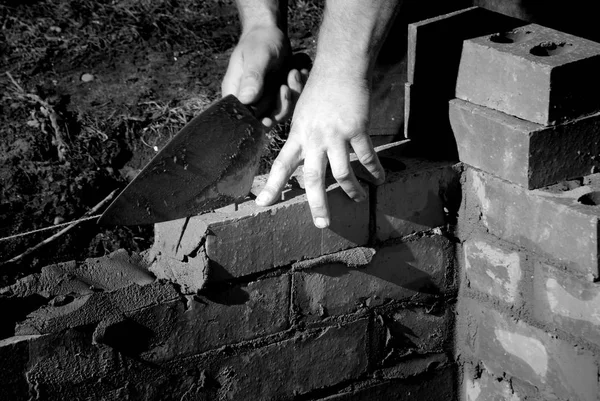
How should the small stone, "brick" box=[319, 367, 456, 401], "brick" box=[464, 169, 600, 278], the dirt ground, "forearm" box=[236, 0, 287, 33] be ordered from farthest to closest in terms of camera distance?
the small stone < the dirt ground < "forearm" box=[236, 0, 287, 33] < "brick" box=[319, 367, 456, 401] < "brick" box=[464, 169, 600, 278]

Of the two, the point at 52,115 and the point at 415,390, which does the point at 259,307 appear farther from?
the point at 52,115

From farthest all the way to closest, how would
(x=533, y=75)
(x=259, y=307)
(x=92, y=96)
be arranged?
(x=92, y=96) → (x=259, y=307) → (x=533, y=75)

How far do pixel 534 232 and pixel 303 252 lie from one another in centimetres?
68

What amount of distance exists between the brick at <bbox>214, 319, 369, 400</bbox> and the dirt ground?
35.1 inches

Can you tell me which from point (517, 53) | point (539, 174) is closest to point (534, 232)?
point (539, 174)

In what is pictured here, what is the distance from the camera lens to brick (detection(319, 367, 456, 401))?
2930 mm

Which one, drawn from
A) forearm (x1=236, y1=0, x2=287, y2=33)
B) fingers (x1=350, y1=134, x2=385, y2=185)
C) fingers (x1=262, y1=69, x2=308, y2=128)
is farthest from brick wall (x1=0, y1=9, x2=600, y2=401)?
forearm (x1=236, y1=0, x2=287, y2=33)

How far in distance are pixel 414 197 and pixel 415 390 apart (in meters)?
0.74

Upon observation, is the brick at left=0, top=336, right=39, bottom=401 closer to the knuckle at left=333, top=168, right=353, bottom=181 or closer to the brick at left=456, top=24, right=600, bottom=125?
the knuckle at left=333, top=168, right=353, bottom=181

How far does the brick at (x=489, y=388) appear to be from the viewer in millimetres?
2830

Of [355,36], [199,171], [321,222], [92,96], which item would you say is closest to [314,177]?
[321,222]

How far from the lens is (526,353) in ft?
9.04

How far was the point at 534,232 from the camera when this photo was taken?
101 inches

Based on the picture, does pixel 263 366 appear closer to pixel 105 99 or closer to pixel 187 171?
pixel 187 171
